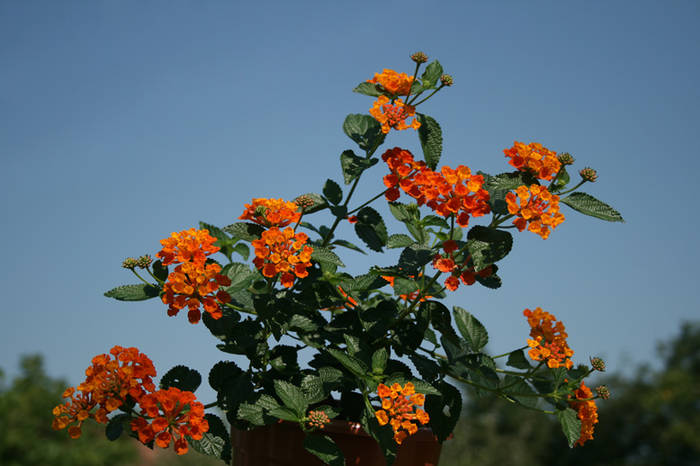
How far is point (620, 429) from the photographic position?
18625mm

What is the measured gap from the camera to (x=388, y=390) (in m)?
1.51

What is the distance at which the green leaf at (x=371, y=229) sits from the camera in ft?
6.15

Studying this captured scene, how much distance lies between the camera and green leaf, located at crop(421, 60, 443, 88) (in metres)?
1.83

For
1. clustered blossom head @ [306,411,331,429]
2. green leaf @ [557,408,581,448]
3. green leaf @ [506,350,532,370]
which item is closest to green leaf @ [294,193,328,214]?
clustered blossom head @ [306,411,331,429]

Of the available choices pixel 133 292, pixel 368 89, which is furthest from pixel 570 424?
pixel 133 292

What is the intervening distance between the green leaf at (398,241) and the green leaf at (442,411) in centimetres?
42

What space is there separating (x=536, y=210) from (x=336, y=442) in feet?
2.72

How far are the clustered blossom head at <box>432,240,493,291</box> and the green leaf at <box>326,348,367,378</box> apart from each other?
304mm

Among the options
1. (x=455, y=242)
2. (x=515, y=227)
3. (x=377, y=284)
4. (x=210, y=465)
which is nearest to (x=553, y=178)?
Result: (x=515, y=227)

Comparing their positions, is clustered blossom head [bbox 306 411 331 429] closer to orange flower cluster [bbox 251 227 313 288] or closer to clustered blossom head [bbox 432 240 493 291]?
orange flower cluster [bbox 251 227 313 288]

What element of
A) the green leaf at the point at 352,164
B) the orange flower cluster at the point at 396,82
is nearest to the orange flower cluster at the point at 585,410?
the green leaf at the point at 352,164

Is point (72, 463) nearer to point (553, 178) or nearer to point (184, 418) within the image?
point (184, 418)

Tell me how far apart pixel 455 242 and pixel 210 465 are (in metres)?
9.81

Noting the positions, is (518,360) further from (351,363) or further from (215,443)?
(215,443)
